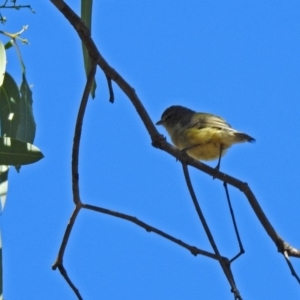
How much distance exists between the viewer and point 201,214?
6.80ft

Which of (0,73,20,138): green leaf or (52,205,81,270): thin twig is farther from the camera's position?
(0,73,20,138): green leaf

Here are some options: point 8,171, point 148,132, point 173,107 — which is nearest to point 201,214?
point 148,132

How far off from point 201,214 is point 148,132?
396 millimetres

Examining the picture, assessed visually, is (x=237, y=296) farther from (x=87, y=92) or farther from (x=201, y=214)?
(x=87, y=92)

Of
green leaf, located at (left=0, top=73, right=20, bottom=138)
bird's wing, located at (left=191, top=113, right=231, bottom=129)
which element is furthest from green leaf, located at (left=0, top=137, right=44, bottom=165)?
bird's wing, located at (left=191, top=113, right=231, bottom=129)

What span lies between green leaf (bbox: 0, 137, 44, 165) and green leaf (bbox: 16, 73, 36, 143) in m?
0.48

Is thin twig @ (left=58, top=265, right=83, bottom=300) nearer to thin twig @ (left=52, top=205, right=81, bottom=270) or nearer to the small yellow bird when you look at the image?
thin twig @ (left=52, top=205, right=81, bottom=270)

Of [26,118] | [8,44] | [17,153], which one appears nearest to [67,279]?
[17,153]

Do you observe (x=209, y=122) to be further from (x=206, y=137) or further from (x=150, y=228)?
(x=150, y=228)

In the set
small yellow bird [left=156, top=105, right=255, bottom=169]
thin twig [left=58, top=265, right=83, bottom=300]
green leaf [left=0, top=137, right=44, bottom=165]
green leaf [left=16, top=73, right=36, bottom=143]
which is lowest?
thin twig [left=58, top=265, right=83, bottom=300]

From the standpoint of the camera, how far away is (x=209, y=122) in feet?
14.9

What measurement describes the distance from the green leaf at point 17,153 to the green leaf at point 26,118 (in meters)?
0.48

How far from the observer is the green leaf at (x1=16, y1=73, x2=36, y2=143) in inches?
106

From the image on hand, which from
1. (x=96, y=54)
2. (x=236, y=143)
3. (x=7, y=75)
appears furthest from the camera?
(x=236, y=143)
